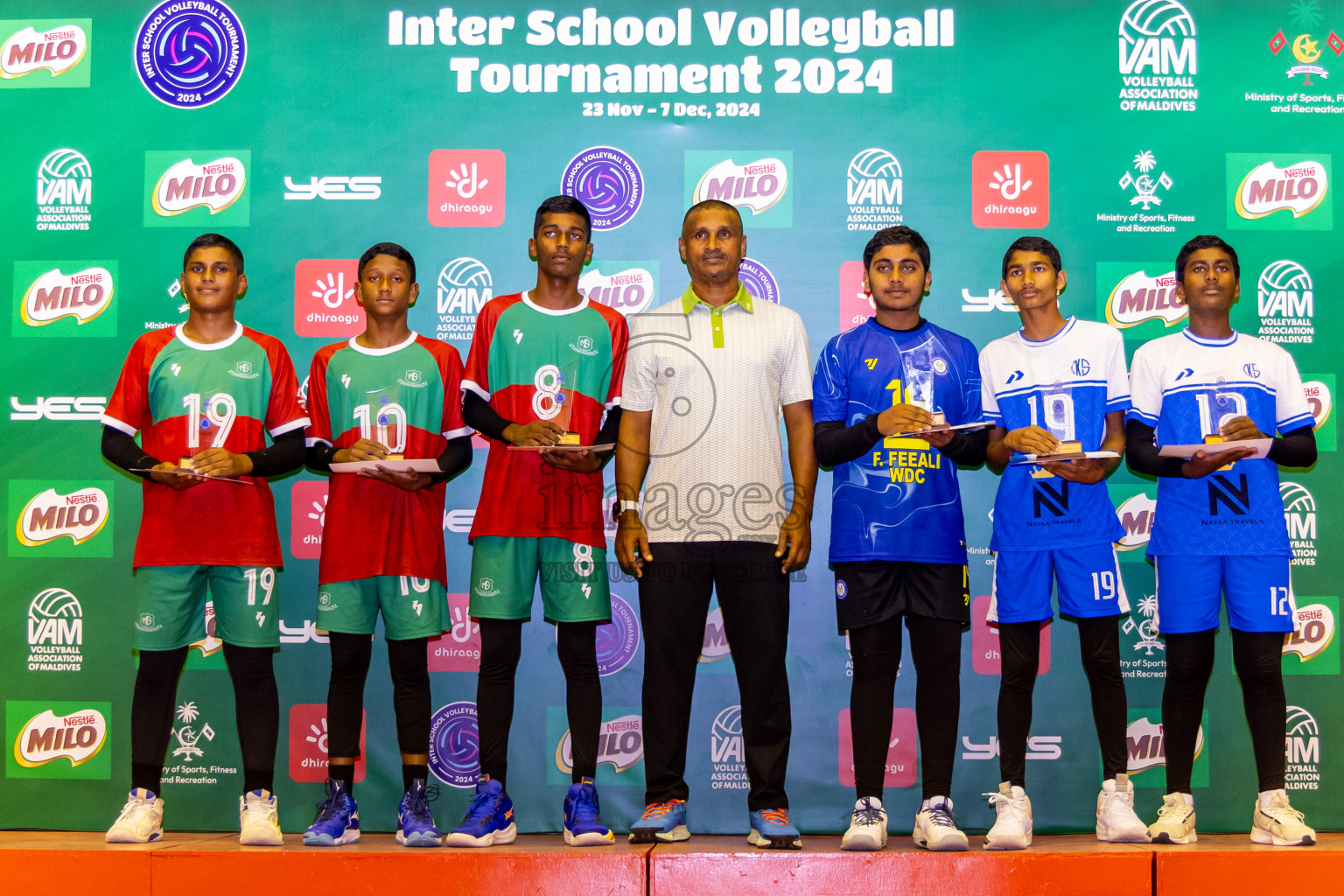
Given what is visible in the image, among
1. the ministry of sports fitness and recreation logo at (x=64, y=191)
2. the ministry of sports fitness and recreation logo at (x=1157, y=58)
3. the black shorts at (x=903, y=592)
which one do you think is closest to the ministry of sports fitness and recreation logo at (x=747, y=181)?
the ministry of sports fitness and recreation logo at (x=1157, y=58)

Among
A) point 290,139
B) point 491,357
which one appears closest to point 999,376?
point 491,357

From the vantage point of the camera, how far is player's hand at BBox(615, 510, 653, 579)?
3160mm

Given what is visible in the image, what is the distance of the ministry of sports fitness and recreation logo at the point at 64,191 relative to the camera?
400 cm

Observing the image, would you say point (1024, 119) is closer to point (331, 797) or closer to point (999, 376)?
point (999, 376)

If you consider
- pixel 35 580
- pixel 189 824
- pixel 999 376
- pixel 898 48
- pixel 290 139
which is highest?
pixel 898 48

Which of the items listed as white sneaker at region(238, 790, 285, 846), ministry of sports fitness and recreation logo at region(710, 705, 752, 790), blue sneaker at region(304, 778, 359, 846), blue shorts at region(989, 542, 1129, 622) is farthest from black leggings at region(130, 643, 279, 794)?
blue shorts at region(989, 542, 1129, 622)

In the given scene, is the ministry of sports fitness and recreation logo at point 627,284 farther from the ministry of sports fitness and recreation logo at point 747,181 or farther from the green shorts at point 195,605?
the green shorts at point 195,605

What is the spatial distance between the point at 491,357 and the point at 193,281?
109 centimetres

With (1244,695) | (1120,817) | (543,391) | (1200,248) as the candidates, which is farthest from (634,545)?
(1200,248)

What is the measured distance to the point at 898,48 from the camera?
156 inches

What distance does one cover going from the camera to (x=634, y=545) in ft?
10.4

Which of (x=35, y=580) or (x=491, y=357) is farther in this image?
(x=35, y=580)

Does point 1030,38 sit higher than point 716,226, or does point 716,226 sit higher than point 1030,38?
point 1030,38

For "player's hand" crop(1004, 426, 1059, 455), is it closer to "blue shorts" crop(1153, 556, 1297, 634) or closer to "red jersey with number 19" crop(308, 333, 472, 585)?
"blue shorts" crop(1153, 556, 1297, 634)
